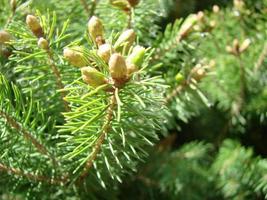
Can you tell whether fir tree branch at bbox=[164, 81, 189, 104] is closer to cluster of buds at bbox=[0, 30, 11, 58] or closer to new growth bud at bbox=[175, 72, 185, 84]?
new growth bud at bbox=[175, 72, 185, 84]

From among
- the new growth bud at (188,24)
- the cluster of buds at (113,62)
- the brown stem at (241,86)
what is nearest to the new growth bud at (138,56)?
the cluster of buds at (113,62)

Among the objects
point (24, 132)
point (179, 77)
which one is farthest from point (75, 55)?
point (179, 77)

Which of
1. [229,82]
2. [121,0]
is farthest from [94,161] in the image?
[229,82]

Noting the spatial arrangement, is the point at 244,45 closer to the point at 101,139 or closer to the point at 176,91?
the point at 176,91

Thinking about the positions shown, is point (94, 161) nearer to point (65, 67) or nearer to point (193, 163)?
point (65, 67)

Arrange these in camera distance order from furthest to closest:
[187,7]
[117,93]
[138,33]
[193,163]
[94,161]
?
[187,7] < [193,163] < [138,33] < [94,161] < [117,93]

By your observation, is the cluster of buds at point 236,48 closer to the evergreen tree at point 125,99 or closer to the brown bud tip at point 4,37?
the evergreen tree at point 125,99

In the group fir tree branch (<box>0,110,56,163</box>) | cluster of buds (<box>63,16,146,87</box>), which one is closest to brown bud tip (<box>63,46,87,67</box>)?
cluster of buds (<box>63,16,146,87</box>)
